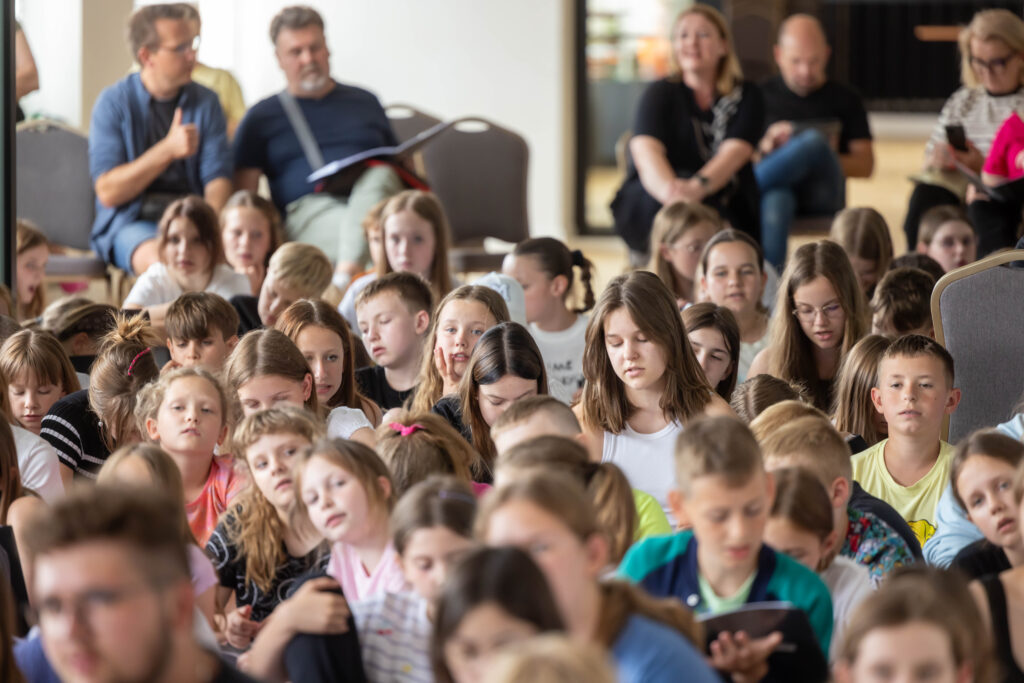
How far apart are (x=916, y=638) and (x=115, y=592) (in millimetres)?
904

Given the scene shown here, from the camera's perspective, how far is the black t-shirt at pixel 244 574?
2.53 meters

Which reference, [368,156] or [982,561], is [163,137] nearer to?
[368,156]

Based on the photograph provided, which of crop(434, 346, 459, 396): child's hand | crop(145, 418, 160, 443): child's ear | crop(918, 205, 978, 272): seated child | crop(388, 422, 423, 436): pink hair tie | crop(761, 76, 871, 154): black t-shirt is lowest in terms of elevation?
crop(145, 418, 160, 443): child's ear

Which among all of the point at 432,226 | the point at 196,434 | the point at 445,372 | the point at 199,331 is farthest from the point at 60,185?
the point at 196,434

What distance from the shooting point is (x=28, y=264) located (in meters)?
4.83

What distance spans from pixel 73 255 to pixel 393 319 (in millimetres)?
2227

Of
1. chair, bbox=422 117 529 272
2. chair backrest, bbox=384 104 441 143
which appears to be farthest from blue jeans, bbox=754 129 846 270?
chair backrest, bbox=384 104 441 143

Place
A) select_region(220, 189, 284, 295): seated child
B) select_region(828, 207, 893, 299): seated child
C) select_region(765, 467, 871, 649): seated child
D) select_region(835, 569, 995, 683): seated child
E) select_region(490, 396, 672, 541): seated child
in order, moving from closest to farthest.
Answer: select_region(835, 569, 995, 683): seated child < select_region(765, 467, 871, 649): seated child < select_region(490, 396, 672, 541): seated child < select_region(828, 207, 893, 299): seated child < select_region(220, 189, 284, 295): seated child

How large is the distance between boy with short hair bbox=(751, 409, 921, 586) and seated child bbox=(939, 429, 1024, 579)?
0.36 feet

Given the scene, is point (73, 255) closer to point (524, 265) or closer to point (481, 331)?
point (524, 265)

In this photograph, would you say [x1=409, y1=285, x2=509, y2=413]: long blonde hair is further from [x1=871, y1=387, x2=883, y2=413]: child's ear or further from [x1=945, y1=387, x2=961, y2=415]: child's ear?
[x1=945, y1=387, x2=961, y2=415]: child's ear

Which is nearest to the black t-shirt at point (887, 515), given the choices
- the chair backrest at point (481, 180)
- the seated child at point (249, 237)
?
the seated child at point (249, 237)

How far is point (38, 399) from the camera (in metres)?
3.40

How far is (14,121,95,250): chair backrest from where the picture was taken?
5531mm
